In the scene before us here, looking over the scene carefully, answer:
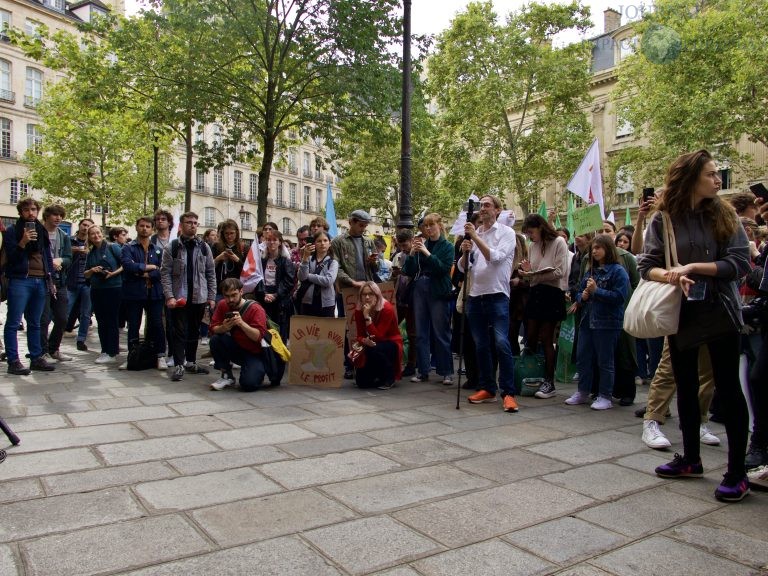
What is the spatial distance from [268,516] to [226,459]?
3.73 feet

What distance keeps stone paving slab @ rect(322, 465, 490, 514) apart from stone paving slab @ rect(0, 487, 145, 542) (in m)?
1.10

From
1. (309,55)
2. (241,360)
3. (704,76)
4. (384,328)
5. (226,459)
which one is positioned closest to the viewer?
(226,459)

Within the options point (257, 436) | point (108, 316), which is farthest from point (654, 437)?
point (108, 316)

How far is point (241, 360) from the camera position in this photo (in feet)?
23.4

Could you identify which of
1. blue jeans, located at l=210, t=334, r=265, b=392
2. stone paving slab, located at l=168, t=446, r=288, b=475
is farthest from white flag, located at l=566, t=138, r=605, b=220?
stone paving slab, located at l=168, t=446, r=288, b=475

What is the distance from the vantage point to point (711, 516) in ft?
11.3

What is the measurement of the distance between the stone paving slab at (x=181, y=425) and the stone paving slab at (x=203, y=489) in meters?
1.19

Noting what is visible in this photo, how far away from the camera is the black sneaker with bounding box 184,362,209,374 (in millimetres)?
8141

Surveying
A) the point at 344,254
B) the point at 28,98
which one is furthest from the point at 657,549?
the point at 28,98

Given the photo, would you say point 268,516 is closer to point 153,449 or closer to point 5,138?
point 153,449

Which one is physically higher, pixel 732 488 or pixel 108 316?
pixel 108 316

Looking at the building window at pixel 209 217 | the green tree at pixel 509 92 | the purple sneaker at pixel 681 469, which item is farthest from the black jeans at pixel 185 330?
the building window at pixel 209 217

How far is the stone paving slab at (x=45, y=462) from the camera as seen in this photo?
4.02 metres

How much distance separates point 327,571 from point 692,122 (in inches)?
1117
